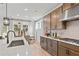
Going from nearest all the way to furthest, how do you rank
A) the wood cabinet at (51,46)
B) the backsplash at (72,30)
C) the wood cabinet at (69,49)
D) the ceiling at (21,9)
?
the wood cabinet at (69,49)
the ceiling at (21,9)
the backsplash at (72,30)
the wood cabinet at (51,46)

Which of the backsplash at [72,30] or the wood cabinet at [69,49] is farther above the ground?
the backsplash at [72,30]

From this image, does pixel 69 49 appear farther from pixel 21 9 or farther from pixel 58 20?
pixel 21 9

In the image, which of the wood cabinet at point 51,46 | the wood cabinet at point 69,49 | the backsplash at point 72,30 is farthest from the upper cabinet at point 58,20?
the wood cabinet at point 69,49

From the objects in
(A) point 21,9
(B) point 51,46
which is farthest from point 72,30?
(A) point 21,9

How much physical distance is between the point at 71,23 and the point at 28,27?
1.54 m

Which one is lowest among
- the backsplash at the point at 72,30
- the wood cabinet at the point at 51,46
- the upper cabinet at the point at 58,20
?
the wood cabinet at the point at 51,46

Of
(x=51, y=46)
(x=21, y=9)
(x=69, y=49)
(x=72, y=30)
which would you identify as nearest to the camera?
(x=69, y=49)

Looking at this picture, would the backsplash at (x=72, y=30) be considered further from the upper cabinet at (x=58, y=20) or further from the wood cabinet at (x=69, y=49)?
the wood cabinet at (x=69, y=49)

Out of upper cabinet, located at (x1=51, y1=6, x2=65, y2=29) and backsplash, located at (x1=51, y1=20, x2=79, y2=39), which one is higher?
upper cabinet, located at (x1=51, y1=6, x2=65, y2=29)

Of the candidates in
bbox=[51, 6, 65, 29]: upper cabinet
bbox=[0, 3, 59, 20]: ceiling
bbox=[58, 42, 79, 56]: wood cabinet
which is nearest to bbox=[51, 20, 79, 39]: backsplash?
bbox=[51, 6, 65, 29]: upper cabinet

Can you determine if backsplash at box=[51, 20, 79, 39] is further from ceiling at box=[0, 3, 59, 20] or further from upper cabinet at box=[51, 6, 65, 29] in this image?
ceiling at box=[0, 3, 59, 20]

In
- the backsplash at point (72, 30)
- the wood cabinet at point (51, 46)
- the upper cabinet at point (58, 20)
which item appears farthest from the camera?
the upper cabinet at point (58, 20)

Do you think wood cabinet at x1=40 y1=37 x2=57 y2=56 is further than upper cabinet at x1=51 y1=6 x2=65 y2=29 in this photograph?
No

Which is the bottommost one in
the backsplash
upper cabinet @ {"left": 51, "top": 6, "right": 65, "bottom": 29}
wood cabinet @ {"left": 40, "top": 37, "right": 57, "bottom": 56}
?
wood cabinet @ {"left": 40, "top": 37, "right": 57, "bottom": 56}
